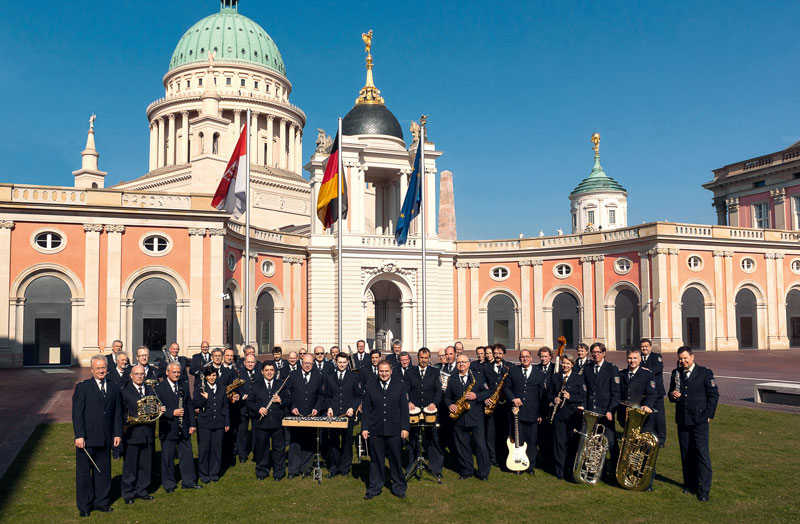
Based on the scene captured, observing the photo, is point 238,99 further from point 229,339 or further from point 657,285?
point 657,285

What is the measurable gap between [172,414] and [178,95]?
67.8 meters

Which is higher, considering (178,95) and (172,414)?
(178,95)

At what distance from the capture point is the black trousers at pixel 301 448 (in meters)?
11.9

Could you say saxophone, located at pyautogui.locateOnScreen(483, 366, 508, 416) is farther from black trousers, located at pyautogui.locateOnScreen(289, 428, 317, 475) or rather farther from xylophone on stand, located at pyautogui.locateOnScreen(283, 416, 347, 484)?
black trousers, located at pyautogui.locateOnScreen(289, 428, 317, 475)

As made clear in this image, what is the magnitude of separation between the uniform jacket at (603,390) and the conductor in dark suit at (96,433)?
7.38 m

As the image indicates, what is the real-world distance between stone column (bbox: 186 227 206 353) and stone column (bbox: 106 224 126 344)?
2928mm

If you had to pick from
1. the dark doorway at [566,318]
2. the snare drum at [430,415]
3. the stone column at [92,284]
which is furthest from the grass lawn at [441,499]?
the dark doorway at [566,318]

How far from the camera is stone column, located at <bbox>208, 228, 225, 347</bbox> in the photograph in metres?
32.4

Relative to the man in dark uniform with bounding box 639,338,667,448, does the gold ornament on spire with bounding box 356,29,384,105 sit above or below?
above

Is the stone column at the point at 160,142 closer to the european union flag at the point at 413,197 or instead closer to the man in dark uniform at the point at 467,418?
the european union flag at the point at 413,197

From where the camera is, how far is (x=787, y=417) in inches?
653

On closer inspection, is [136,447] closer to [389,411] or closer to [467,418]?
[389,411]

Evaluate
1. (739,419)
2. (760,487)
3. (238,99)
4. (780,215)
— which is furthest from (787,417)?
(238,99)

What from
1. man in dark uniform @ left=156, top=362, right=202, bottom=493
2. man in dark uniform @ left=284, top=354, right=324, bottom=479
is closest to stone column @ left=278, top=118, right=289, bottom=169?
man in dark uniform @ left=284, top=354, right=324, bottom=479
